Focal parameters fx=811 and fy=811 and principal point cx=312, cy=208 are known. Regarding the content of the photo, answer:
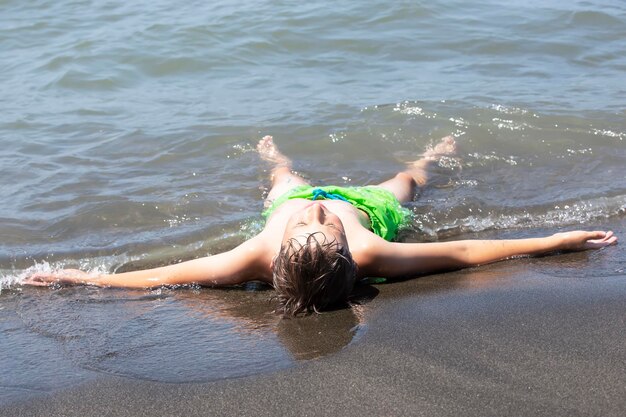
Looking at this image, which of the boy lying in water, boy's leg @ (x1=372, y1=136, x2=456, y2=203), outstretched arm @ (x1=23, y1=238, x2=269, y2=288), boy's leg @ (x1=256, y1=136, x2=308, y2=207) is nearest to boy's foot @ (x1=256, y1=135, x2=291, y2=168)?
boy's leg @ (x1=256, y1=136, x2=308, y2=207)

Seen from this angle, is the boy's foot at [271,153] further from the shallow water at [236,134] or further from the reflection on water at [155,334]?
the reflection on water at [155,334]

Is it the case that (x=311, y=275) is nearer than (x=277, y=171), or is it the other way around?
(x=311, y=275)

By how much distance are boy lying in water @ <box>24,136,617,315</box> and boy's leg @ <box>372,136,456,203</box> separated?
515 mm

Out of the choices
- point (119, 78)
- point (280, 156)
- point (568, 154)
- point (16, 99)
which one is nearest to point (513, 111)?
point (568, 154)

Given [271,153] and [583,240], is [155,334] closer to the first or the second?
[583,240]

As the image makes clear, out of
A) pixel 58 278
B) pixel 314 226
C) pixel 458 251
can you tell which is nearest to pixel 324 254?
pixel 314 226

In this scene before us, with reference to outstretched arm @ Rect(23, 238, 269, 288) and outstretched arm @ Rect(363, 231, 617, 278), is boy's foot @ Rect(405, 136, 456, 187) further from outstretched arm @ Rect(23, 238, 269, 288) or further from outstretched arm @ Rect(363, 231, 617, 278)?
outstretched arm @ Rect(23, 238, 269, 288)

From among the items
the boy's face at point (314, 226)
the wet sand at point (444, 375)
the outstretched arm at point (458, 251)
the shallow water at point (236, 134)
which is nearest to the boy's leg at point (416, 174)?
the shallow water at point (236, 134)

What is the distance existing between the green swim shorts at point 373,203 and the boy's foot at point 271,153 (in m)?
1.18

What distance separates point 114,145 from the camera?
292 inches

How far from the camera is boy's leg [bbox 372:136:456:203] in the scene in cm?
599

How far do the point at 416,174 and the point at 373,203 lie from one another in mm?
1227

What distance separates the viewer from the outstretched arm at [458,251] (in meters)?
4.47

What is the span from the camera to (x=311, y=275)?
4008 mm
